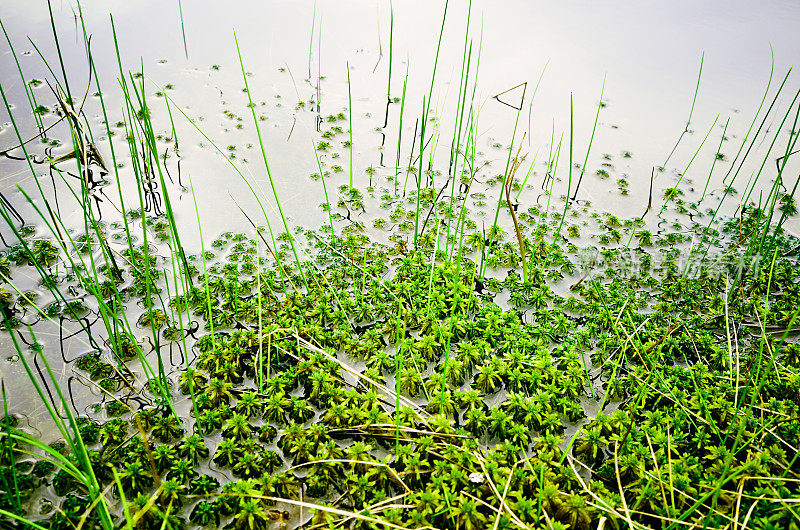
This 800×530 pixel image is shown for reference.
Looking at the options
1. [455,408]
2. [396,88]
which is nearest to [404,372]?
[455,408]

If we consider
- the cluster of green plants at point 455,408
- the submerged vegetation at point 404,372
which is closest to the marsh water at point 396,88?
the submerged vegetation at point 404,372

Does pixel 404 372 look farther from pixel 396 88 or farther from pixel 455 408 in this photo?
pixel 396 88

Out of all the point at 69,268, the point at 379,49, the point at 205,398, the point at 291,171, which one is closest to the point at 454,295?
the point at 205,398

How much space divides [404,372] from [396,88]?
12.2ft

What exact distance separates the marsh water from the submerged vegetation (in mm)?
341

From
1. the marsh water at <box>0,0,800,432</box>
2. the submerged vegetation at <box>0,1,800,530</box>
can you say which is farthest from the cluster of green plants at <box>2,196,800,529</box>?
the marsh water at <box>0,0,800,432</box>

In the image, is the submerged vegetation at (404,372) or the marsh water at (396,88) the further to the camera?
the marsh water at (396,88)

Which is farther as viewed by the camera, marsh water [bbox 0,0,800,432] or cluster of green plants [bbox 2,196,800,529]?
marsh water [bbox 0,0,800,432]

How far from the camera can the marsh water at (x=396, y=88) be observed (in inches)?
171

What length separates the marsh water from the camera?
4.35 meters

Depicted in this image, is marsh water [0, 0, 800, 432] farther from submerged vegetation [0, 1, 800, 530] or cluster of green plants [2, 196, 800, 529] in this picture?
cluster of green plants [2, 196, 800, 529]

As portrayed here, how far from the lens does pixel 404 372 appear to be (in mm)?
2875

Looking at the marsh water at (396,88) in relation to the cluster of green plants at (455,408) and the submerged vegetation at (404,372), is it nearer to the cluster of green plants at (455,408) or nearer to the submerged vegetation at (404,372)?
the submerged vegetation at (404,372)

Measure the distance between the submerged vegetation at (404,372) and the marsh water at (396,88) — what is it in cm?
A: 34
